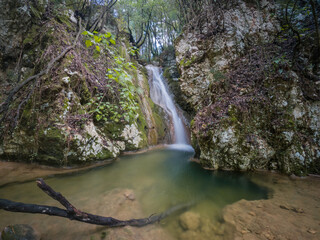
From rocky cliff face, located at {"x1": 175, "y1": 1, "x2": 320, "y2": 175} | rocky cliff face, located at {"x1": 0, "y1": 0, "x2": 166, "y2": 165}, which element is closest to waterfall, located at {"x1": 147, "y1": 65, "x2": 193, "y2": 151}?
rocky cliff face, located at {"x1": 0, "y1": 0, "x2": 166, "y2": 165}

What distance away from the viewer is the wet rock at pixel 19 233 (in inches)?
64.3

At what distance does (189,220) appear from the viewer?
2361mm

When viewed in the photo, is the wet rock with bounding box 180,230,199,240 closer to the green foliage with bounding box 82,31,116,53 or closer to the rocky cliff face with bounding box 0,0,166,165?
the rocky cliff face with bounding box 0,0,166,165

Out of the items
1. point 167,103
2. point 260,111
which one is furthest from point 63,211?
point 167,103

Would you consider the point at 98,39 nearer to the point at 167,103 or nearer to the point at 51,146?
the point at 51,146

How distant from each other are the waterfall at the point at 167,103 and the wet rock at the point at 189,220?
590 cm

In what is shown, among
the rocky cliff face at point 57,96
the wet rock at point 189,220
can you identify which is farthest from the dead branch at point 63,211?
the rocky cliff face at point 57,96

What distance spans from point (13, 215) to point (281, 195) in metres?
4.72

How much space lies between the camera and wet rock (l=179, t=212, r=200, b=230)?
221 cm

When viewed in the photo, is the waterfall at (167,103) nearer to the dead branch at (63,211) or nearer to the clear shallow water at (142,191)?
the clear shallow water at (142,191)

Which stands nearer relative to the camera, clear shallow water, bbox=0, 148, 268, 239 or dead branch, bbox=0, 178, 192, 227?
dead branch, bbox=0, 178, 192, 227

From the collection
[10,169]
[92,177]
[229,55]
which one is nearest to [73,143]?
[92,177]

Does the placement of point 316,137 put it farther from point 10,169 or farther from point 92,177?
point 10,169

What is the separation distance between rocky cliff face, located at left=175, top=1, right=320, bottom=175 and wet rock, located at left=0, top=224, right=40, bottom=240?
4.32 m
